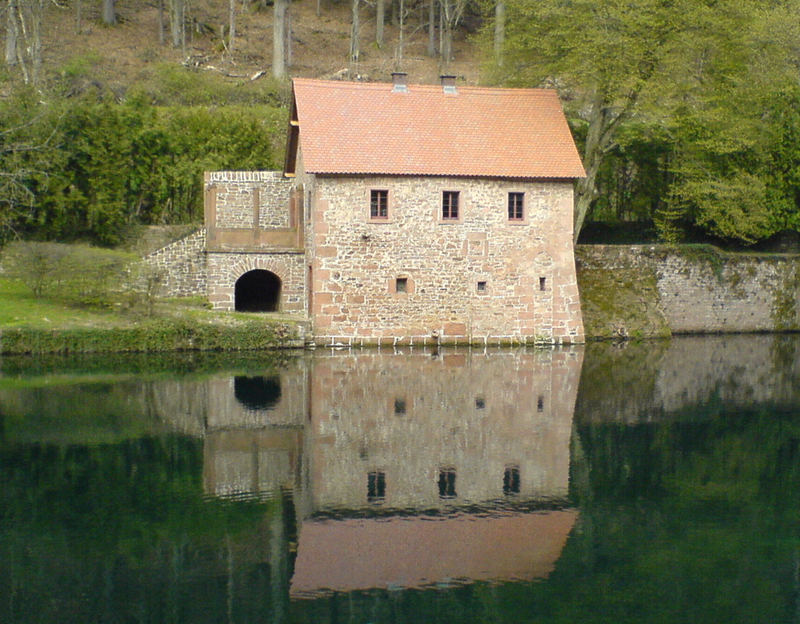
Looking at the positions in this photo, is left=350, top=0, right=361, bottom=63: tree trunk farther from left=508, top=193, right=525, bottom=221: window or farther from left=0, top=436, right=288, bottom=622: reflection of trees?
left=0, top=436, right=288, bottom=622: reflection of trees

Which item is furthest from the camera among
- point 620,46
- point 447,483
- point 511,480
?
point 620,46

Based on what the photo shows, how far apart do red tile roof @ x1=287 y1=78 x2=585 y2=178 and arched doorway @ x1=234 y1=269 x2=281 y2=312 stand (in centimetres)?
642

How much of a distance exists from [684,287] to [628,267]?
2022mm

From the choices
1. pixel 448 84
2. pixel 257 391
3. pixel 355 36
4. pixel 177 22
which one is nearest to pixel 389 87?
pixel 448 84

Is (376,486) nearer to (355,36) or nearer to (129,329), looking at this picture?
(129,329)

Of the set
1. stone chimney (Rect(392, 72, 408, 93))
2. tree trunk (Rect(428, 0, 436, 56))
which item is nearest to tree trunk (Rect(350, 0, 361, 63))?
tree trunk (Rect(428, 0, 436, 56))

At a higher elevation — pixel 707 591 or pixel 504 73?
pixel 504 73

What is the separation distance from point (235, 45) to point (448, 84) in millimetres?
22858

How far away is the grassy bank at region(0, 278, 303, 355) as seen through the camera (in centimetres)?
2389

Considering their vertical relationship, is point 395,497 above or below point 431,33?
below

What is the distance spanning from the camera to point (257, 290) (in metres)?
32.1

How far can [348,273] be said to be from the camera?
2628 centimetres

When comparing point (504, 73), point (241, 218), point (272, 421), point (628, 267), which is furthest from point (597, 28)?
point (272, 421)

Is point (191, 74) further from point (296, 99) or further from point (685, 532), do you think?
point (685, 532)
